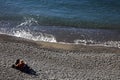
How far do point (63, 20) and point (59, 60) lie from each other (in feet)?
33.4

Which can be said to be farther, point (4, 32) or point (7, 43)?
point (4, 32)

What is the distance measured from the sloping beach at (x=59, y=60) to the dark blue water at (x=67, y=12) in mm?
5351

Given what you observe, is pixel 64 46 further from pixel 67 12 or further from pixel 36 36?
pixel 67 12

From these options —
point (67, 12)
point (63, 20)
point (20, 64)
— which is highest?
point (20, 64)

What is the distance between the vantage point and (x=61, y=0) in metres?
42.5

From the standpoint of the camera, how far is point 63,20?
126 ft

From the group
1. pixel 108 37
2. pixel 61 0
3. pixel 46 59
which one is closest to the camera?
pixel 46 59

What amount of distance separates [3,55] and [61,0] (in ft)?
50.8

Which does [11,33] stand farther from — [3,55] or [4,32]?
[3,55]

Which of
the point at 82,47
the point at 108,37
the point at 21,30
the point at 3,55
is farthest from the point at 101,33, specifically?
the point at 3,55

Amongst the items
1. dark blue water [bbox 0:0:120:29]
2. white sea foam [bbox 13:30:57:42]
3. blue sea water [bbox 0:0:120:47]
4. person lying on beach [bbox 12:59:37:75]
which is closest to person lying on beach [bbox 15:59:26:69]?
person lying on beach [bbox 12:59:37:75]

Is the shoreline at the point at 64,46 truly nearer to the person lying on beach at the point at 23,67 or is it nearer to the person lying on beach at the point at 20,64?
the person lying on beach at the point at 20,64

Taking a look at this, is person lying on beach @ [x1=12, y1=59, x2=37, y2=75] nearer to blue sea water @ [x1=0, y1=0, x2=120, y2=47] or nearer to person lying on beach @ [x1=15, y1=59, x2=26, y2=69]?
person lying on beach @ [x1=15, y1=59, x2=26, y2=69]

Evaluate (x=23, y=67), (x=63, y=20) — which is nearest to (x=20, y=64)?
(x=23, y=67)
